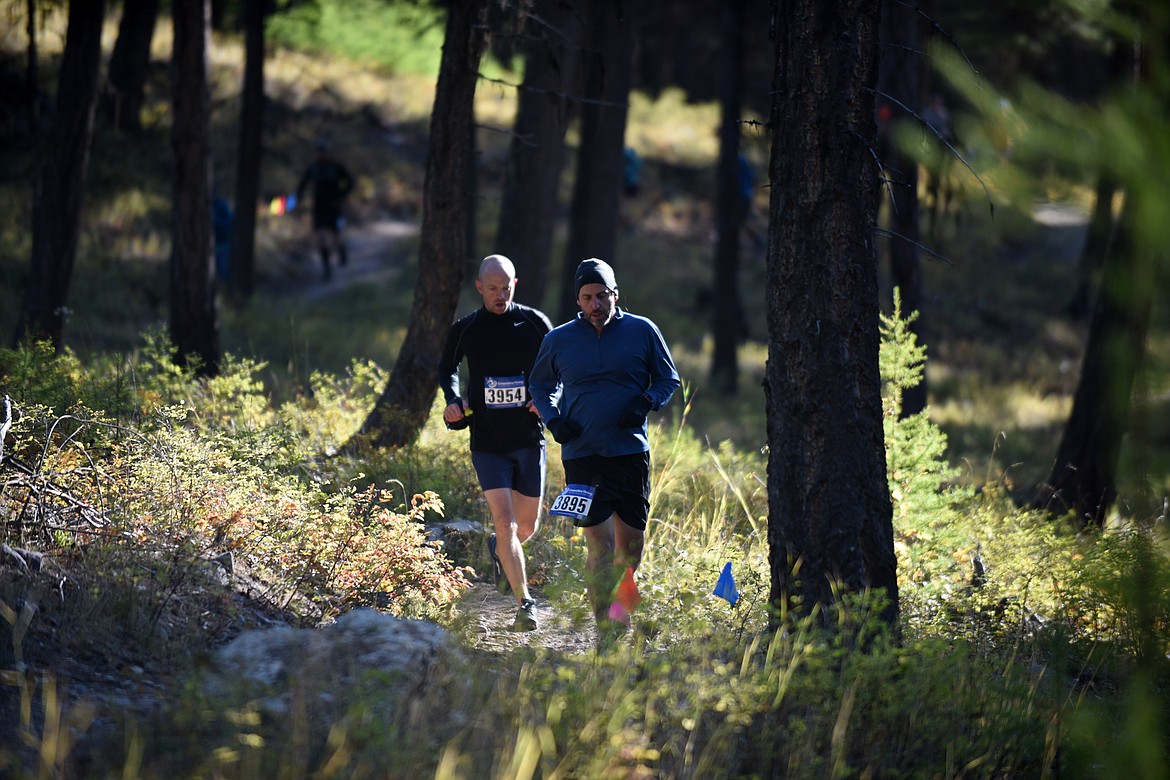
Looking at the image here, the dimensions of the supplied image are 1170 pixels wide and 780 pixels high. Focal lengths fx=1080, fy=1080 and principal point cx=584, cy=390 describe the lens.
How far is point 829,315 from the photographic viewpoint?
5.35 meters

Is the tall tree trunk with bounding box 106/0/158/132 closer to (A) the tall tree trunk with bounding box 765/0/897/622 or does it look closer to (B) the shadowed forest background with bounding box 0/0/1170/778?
(B) the shadowed forest background with bounding box 0/0/1170/778

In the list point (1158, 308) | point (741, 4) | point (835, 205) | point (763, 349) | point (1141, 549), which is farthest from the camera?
point (763, 349)

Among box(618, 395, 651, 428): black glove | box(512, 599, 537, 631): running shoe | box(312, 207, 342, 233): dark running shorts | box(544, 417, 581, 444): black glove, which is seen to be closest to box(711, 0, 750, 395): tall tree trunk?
box(312, 207, 342, 233): dark running shorts

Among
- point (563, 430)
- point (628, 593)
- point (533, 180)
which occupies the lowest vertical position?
point (628, 593)

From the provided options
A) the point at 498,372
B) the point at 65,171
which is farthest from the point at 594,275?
the point at 65,171

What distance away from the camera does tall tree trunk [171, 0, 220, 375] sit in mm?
11094

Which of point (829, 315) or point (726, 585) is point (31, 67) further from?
point (726, 585)

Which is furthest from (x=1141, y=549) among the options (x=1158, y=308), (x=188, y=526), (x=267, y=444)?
(x=267, y=444)

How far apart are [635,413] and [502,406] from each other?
38.8 inches

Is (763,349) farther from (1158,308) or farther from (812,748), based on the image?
(1158,308)

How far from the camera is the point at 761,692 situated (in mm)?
4238

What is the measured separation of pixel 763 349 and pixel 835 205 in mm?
17762

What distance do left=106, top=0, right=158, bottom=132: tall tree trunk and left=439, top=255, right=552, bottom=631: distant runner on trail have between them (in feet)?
61.1

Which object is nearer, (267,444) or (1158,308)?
(1158,308)
